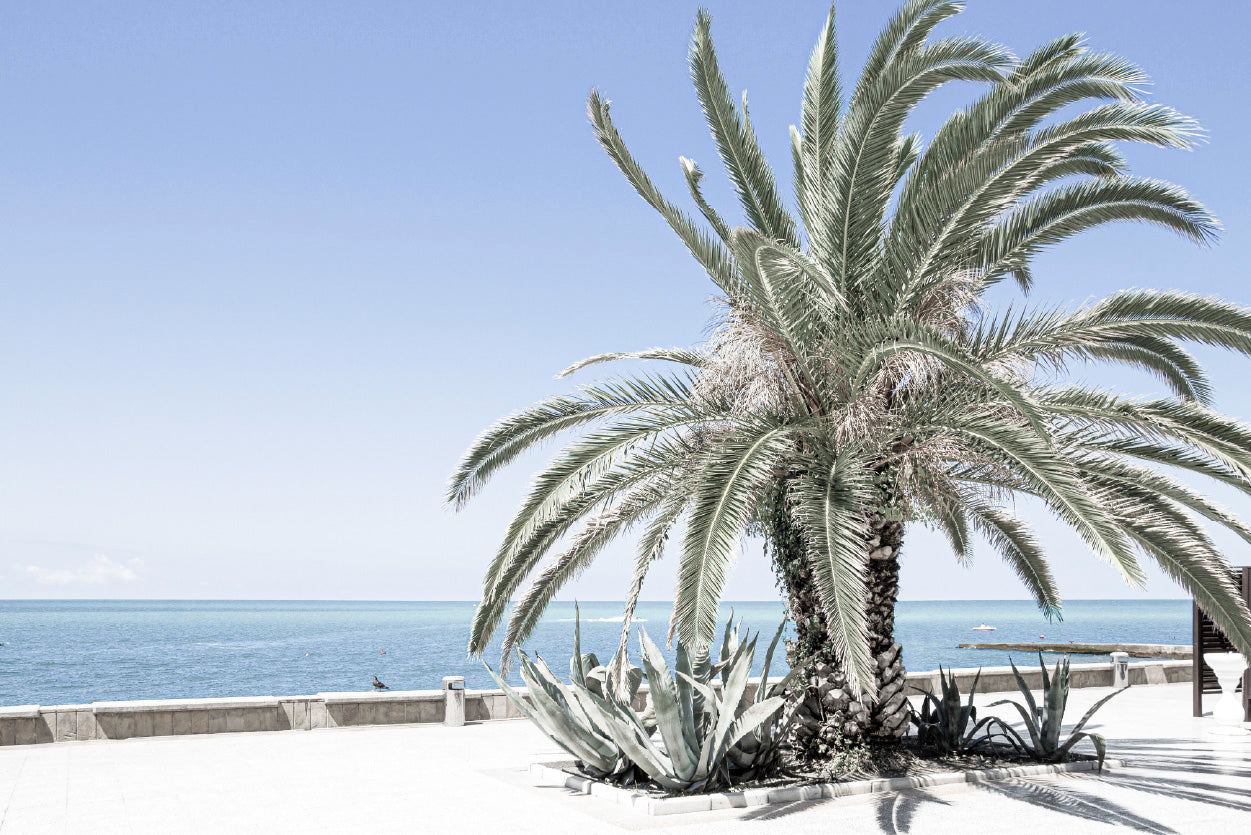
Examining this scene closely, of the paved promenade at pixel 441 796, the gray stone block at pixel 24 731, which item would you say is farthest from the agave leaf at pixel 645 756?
the gray stone block at pixel 24 731

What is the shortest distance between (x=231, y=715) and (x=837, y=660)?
26.9 feet

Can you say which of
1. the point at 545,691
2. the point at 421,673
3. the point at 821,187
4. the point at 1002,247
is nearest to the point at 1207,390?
the point at 1002,247

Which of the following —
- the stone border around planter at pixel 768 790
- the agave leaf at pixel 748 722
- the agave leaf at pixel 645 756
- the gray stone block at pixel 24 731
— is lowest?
the gray stone block at pixel 24 731

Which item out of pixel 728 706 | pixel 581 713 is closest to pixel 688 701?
pixel 728 706

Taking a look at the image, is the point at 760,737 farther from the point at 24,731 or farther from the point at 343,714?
the point at 24,731

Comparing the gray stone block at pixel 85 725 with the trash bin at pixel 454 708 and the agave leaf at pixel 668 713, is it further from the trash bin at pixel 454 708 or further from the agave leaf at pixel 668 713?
the agave leaf at pixel 668 713

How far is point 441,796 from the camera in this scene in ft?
31.0

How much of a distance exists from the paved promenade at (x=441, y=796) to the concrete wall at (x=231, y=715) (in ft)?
1.06

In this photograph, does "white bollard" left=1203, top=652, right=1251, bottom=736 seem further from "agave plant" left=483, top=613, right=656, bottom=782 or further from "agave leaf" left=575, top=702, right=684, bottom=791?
"agave leaf" left=575, top=702, right=684, bottom=791

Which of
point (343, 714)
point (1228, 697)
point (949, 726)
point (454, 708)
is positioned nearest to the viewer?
point (949, 726)

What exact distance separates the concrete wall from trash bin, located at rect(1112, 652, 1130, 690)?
9.72 meters

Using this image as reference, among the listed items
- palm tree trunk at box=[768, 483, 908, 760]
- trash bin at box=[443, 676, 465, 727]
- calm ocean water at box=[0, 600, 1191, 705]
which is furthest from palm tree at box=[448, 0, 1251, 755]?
calm ocean water at box=[0, 600, 1191, 705]

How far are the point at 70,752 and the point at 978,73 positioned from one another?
39.9 ft

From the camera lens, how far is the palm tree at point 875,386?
879cm
